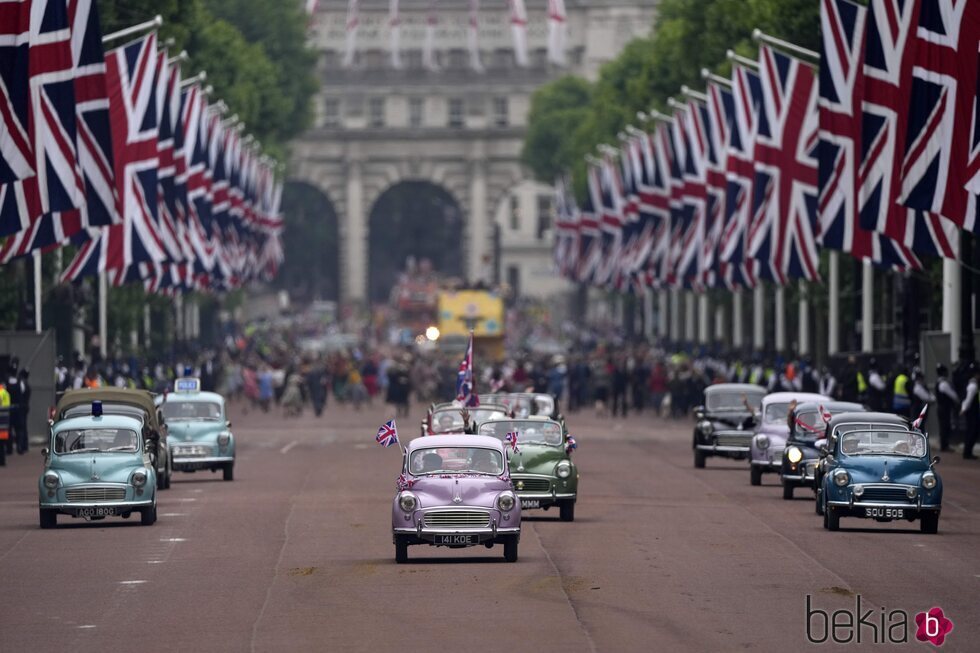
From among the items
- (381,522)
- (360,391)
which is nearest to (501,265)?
(360,391)

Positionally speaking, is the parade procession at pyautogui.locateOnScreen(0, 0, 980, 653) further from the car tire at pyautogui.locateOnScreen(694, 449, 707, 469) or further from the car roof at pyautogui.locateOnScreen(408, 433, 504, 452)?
the car tire at pyautogui.locateOnScreen(694, 449, 707, 469)

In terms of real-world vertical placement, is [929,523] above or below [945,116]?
below

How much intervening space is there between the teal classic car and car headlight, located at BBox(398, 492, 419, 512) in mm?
5883

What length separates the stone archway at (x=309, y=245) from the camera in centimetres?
17162

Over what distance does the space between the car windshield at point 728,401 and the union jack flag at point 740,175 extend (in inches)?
467

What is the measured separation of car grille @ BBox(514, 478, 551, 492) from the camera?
31234 millimetres

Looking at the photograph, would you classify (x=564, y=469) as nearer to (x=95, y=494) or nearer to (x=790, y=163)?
(x=95, y=494)

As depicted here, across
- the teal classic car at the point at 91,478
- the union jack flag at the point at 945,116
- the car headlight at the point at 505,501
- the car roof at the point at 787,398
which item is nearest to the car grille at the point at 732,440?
the car roof at the point at 787,398

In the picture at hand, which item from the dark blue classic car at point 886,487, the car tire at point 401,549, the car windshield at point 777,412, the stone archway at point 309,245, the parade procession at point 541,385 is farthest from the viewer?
the stone archway at point 309,245

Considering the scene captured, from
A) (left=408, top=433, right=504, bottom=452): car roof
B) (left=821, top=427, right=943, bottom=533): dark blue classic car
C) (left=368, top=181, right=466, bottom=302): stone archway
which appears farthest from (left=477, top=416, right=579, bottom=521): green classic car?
(left=368, top=181, right=466, bottom=302): stone archway

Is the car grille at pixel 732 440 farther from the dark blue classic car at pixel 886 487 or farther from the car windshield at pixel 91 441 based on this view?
the car windshield at pixel 91 441

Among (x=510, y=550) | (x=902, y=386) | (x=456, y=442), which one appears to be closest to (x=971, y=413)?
(x=902, y=386)

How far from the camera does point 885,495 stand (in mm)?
29172

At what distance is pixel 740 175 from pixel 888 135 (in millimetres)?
17423
